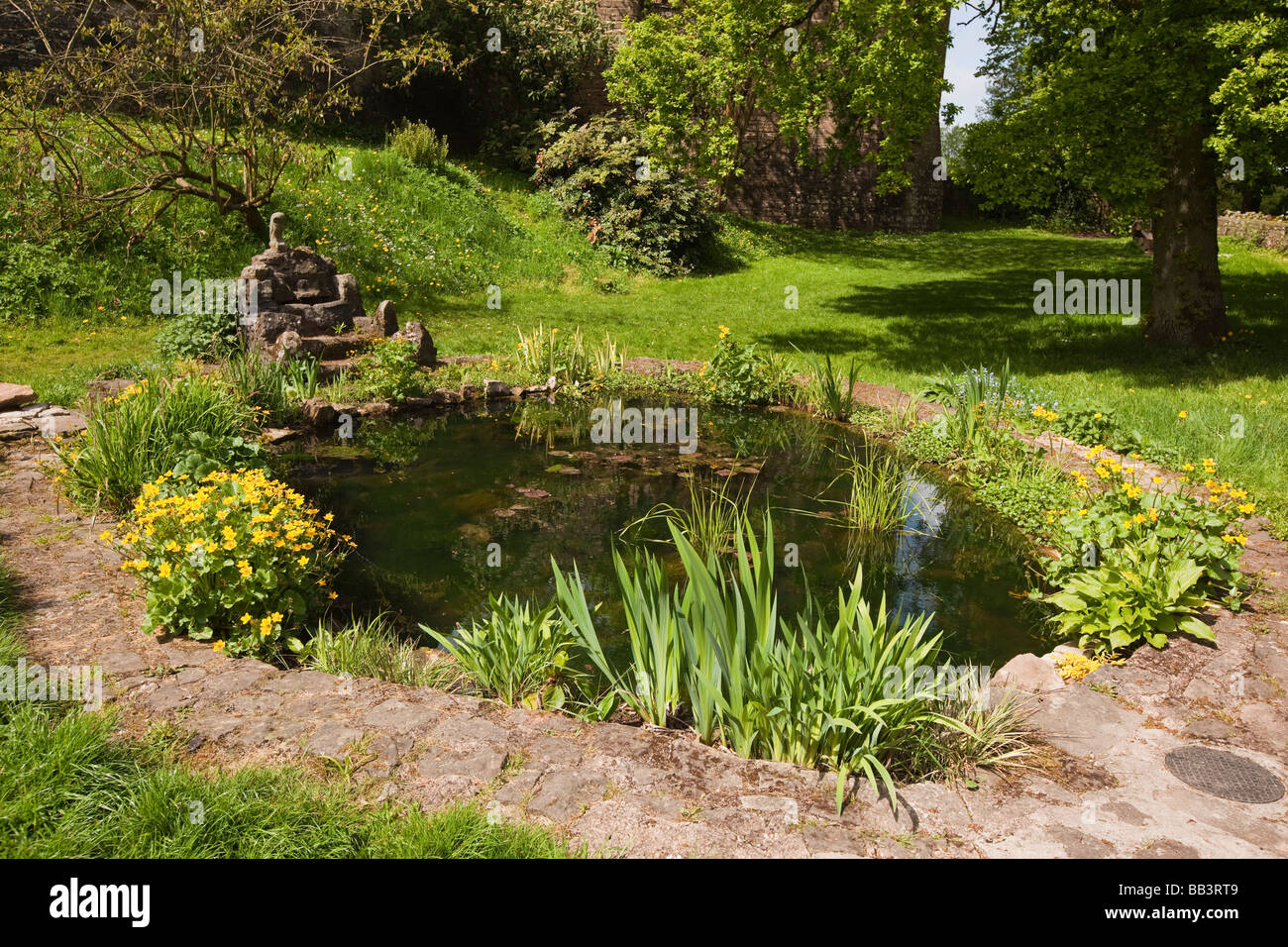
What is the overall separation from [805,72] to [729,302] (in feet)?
13.7

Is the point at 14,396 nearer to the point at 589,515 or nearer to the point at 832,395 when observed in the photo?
the point at 589,515

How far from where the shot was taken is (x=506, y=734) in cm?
375

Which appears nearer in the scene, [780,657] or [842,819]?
[842,819]

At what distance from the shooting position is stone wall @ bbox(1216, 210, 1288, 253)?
19047 mm

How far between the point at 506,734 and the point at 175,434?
401 cm

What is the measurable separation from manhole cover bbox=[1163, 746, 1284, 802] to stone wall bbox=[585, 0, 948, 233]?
2069 centimetres

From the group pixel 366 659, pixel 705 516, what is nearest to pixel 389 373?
pixel 705 516

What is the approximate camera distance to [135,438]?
620cm

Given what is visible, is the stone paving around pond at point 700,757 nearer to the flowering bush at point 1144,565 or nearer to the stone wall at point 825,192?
the flowering bush at point 1144,565

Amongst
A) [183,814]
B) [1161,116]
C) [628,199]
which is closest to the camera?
[183,814]

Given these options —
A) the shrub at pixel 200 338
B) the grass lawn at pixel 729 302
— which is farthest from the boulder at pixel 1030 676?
the shrub at pixel 200 338

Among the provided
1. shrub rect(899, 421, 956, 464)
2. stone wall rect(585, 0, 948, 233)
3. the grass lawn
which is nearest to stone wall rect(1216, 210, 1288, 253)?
the grass lawn
